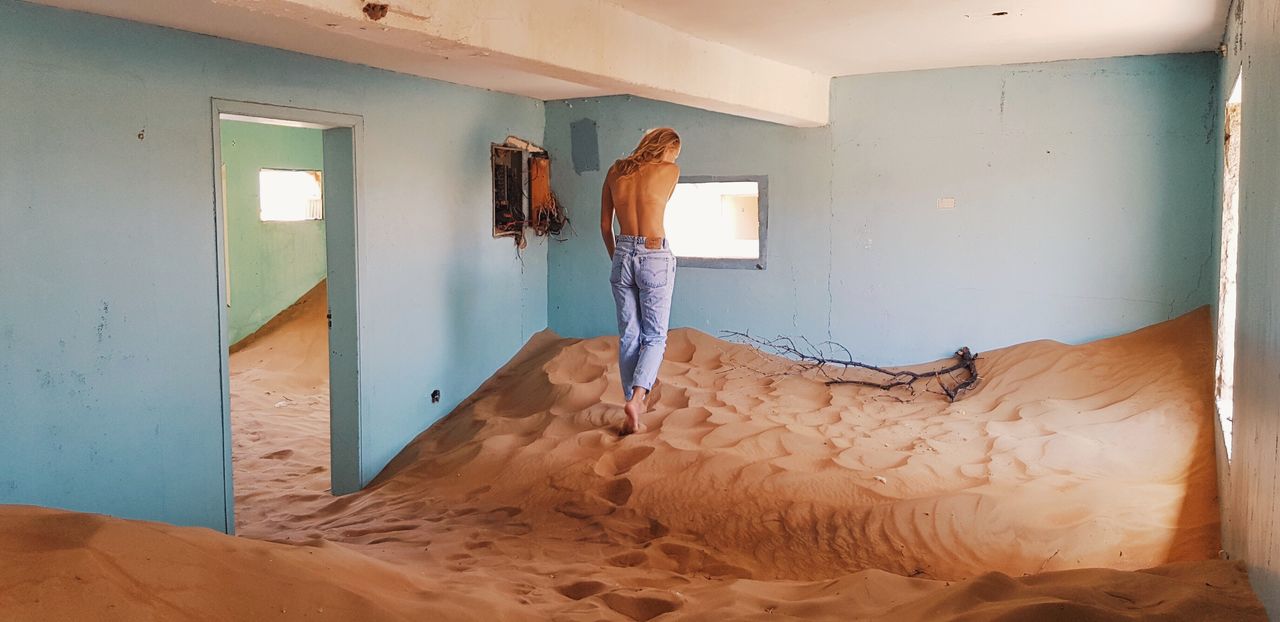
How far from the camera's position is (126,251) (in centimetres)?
443

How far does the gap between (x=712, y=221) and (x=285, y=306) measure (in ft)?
16.3

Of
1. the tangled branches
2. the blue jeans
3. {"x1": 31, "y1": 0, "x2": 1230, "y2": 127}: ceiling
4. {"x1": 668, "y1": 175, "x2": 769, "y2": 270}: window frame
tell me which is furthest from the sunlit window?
the blue jeans

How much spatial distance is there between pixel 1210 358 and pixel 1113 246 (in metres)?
1.02

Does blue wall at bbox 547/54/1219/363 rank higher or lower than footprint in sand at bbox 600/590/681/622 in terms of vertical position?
higher

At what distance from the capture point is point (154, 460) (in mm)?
4598

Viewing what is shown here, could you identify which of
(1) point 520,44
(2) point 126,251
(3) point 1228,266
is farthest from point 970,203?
(2) point 126,251

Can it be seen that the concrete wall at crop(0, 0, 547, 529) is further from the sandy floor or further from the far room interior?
the sandy floor

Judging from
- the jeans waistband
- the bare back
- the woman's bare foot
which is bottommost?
the woman's bare foot

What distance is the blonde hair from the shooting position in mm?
5617

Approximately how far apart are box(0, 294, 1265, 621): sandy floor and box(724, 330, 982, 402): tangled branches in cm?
14

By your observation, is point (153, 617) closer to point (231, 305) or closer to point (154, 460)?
point (154, 460)

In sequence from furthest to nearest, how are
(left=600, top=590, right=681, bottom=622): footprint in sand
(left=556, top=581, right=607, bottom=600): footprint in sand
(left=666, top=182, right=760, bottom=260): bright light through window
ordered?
(left=666, top=182, right=760, bottom=260): bright light through window < (left=556, top=581, right=607, bottom=600): footprint in sand < (left=600, top=590, right=681, bottom=622): footprint in sand

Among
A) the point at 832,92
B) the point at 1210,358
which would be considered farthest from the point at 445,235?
the point at 1210,358

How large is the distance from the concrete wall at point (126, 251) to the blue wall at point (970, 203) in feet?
9.35
